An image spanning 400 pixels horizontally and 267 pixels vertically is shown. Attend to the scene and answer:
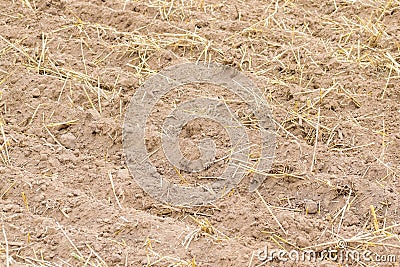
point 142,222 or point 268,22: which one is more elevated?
point 268,22

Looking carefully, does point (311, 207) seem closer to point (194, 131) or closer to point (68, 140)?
point (194, 131)

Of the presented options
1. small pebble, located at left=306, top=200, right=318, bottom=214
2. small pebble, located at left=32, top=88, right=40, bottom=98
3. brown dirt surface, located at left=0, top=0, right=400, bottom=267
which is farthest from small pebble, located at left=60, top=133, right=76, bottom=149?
small pebble, located at left=306, top=200, right=318, bottom=214

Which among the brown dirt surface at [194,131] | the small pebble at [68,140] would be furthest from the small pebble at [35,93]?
the small pebble at [68,140]

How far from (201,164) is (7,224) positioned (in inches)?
40.6

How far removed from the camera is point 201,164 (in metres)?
3.35

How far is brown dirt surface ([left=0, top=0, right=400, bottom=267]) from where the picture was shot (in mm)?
2885

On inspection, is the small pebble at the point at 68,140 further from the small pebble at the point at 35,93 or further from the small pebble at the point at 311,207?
the small pebble at the point at 311,207

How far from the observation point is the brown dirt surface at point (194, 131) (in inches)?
114

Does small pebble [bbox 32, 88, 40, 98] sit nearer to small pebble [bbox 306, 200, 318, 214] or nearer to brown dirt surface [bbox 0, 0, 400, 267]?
brown dirt surface [bbox 0, 0, 400, 267]

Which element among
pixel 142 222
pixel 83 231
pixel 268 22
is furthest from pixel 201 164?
pixel 268 22

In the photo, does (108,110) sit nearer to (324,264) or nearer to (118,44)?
(118,44)

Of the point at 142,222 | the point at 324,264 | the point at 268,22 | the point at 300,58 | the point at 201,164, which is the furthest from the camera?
the point at 268,22

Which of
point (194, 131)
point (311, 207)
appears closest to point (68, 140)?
point (194, 131)

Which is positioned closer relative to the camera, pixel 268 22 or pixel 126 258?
pixel 126 258
